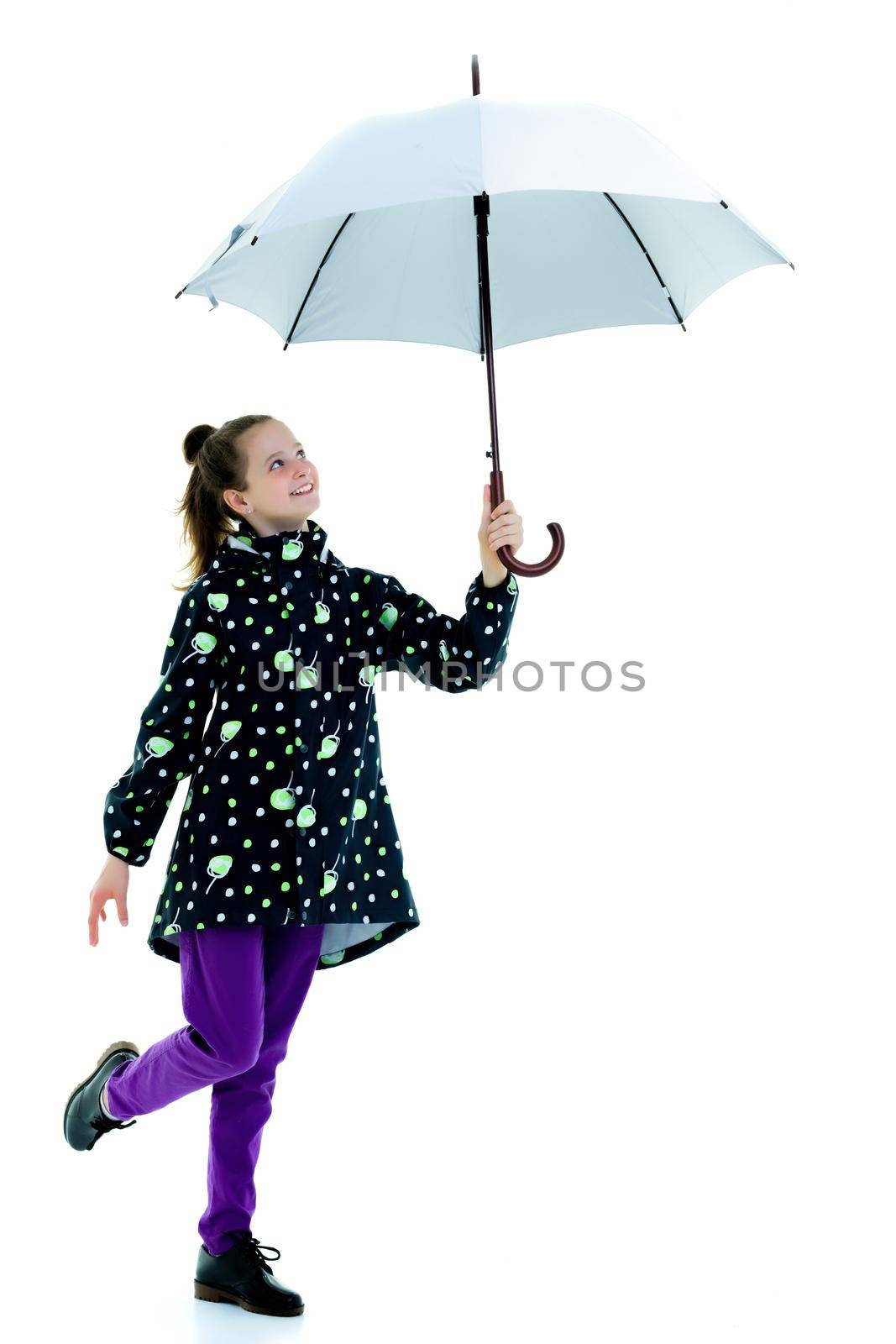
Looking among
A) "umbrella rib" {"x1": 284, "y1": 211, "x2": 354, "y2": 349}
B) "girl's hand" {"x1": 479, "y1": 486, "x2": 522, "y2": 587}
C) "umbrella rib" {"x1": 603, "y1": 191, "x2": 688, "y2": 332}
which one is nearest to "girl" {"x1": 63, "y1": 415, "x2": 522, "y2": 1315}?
"girl's hand" {"x1": 479, "y1": 486, "x2": 522, "y2": 587}

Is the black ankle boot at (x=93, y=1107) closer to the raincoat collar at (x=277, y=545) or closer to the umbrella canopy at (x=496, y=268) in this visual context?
the raincoat collar at (x=277, y=545)

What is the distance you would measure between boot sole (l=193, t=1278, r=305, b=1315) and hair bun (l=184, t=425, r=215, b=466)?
1.38 metres

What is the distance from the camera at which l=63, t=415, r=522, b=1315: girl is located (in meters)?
2.37

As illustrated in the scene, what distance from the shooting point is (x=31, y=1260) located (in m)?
2.64

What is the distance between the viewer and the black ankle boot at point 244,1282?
243 cm

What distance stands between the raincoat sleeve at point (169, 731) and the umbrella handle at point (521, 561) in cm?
48

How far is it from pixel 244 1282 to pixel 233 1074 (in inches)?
14.2

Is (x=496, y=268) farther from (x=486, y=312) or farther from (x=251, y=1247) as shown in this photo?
(x=251, y=1247)

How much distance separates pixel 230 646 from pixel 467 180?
83cm

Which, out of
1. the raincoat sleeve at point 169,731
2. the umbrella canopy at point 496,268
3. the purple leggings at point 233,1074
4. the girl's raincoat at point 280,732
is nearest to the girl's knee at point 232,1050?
the purple leggings at point 233,1074

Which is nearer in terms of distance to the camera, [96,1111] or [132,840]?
[132,840]

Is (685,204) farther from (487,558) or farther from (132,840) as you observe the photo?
(132,840)

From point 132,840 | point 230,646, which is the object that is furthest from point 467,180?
point 132,840

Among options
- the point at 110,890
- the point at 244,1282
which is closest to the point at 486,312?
the point at 110,890
